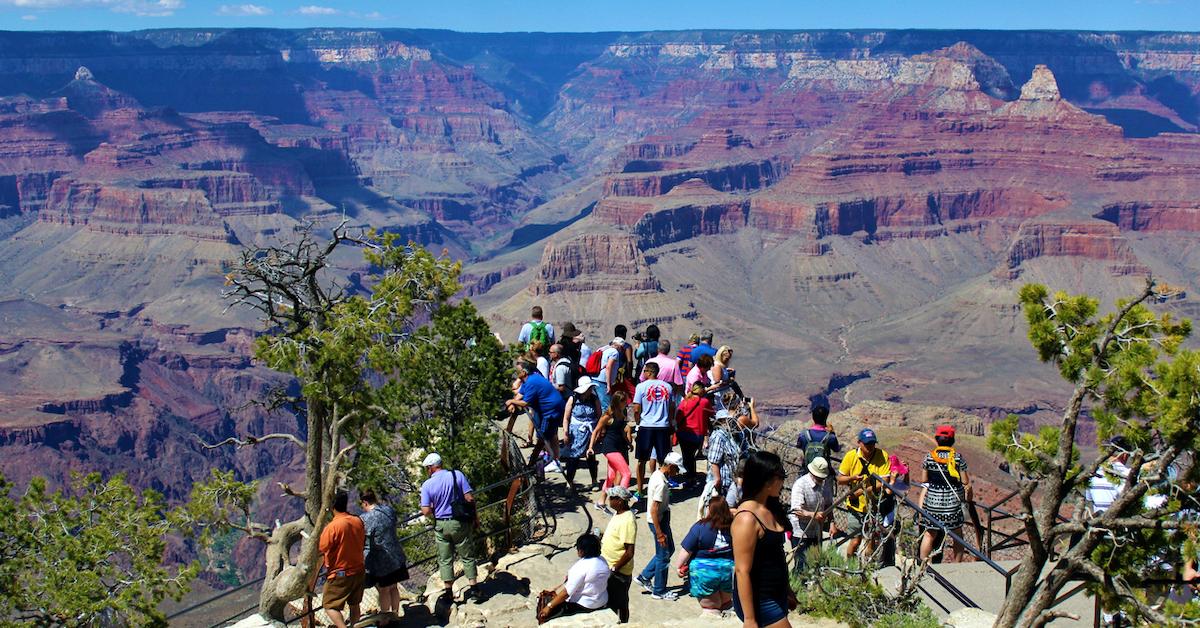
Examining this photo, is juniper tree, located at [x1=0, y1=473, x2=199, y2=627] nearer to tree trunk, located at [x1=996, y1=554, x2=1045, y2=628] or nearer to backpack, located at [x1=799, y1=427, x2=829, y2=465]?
backpack, located at [x1=799, y1=427, x2=829, y2=465]

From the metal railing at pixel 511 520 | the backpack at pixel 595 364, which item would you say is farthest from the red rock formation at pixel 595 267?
the metal railing at pixel 511 520

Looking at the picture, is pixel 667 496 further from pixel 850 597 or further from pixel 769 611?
pixel 769 611

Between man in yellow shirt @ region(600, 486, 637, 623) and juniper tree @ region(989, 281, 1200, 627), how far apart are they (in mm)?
4247

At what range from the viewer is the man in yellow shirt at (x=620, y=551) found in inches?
567

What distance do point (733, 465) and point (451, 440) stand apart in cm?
445

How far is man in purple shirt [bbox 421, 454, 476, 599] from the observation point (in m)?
15.8

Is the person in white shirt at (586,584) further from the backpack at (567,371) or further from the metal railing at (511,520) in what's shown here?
the backpack at (567,371)

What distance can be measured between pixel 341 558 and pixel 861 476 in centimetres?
694

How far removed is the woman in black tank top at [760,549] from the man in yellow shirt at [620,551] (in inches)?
159

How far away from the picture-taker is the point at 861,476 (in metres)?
16.5

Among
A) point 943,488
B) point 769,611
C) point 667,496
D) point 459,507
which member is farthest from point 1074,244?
point 769,611

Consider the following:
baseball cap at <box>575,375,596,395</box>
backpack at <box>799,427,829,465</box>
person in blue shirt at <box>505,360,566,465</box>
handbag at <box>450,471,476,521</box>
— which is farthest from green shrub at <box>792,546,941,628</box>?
Result: baseball cap at <box>575,375,596,395</box>

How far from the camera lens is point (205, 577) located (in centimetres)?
8338

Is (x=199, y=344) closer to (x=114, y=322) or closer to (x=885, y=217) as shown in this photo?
(x=114, y=322)
